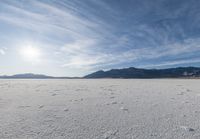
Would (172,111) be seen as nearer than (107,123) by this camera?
No

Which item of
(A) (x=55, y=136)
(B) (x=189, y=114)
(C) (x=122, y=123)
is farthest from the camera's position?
(B) (x=189, y=114)

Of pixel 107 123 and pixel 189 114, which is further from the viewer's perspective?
pixel 189 114

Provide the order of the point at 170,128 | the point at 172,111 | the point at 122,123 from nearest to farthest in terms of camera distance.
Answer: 1. the point at 170,128
2. the point at 122,123
3. the point at 172,111

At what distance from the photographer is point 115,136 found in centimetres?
207

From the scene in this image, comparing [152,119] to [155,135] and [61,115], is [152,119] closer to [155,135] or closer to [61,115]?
[155,135]

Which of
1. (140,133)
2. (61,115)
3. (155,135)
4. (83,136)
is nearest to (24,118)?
(61,115)

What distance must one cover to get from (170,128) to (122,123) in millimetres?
745

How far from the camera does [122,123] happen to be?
101 inches

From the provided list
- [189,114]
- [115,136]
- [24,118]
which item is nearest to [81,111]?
[24,118]

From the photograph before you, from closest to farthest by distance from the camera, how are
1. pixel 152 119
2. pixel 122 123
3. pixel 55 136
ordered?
pixel 55 136
pixel 122 123
pixel 152 119

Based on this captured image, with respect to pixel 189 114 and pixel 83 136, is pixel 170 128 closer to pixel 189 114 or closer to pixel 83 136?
pixel 189 114

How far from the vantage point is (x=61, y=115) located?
303 cm

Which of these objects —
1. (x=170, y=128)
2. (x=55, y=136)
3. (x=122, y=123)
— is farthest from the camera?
(x=122, y=123)

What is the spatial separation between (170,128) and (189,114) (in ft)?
3.23
